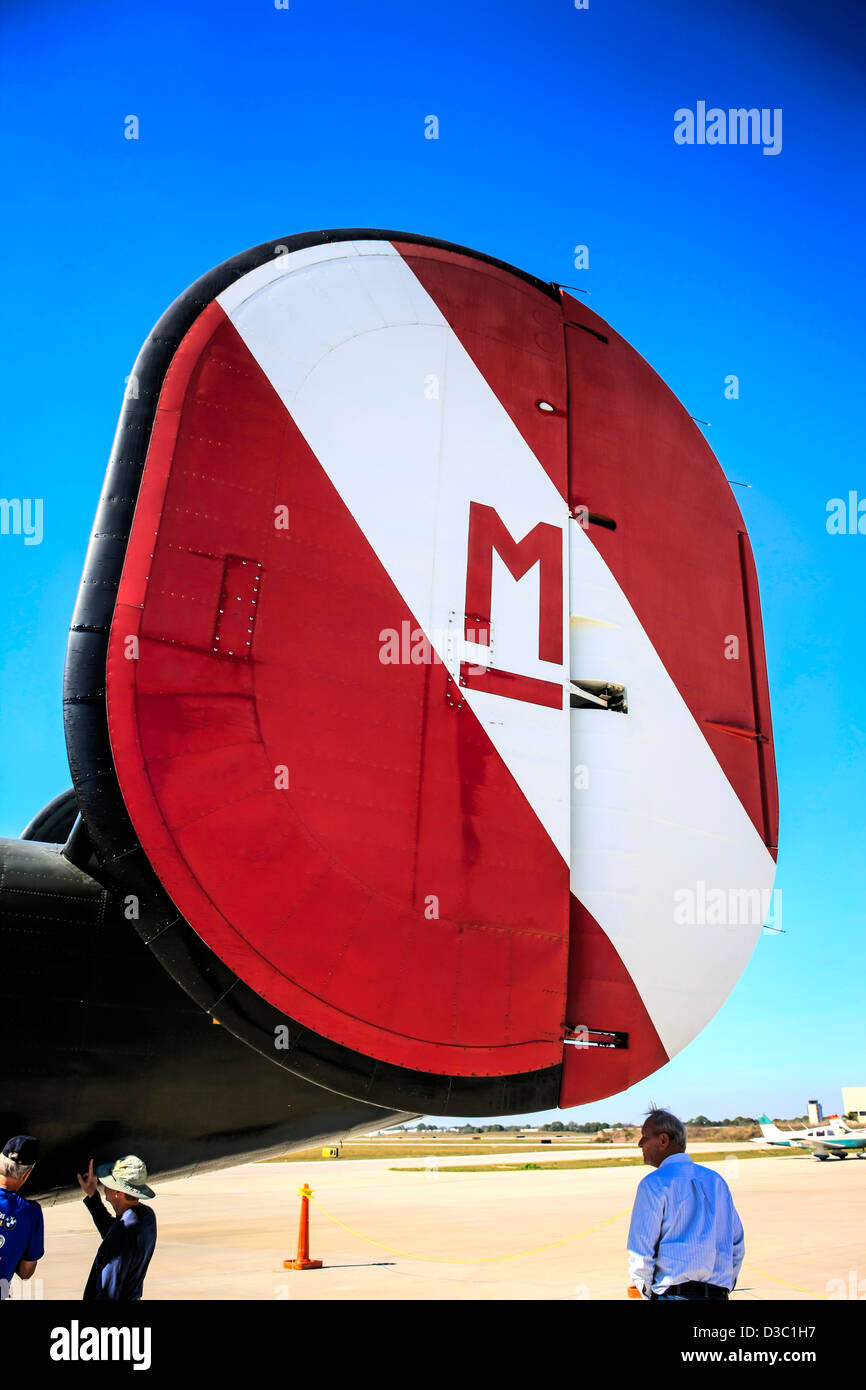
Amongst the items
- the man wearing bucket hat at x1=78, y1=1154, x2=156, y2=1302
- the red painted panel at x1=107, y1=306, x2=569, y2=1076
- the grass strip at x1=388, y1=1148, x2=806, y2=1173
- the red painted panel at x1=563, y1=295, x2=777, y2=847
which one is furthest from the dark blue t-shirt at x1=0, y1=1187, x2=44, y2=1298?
the grass strip at x1=388, y1=1148, x2=806, y2=1173

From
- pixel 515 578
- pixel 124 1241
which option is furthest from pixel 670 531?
pixel 124 1241

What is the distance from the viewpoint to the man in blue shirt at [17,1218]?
169 inches

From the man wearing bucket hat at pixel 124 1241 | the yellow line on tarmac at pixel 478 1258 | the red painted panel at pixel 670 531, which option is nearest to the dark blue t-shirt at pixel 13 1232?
the man wearing bucket hat at pixel 124 1241

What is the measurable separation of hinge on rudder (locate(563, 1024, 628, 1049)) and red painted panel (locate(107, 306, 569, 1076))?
117mm

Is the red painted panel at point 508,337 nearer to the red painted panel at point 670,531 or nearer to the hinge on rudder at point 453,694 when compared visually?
the red painted panel at point 670,531

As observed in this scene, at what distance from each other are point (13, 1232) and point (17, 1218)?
7 cm

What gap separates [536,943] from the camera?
17.6 ft

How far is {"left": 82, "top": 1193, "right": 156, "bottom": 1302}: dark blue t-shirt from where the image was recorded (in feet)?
13.5

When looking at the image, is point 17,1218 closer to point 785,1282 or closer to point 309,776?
point 309,776

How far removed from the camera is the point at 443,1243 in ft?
48.3

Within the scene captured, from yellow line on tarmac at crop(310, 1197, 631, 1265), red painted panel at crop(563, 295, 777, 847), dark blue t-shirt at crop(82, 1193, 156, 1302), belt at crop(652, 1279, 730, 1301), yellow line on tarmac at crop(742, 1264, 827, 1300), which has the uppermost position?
red painted panel at crop(563, 295, 777, 847)

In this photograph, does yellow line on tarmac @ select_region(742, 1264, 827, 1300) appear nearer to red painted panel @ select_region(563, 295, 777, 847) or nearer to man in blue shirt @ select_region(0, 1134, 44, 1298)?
red painted panel @ select_region(563, 295, 777, 847)
